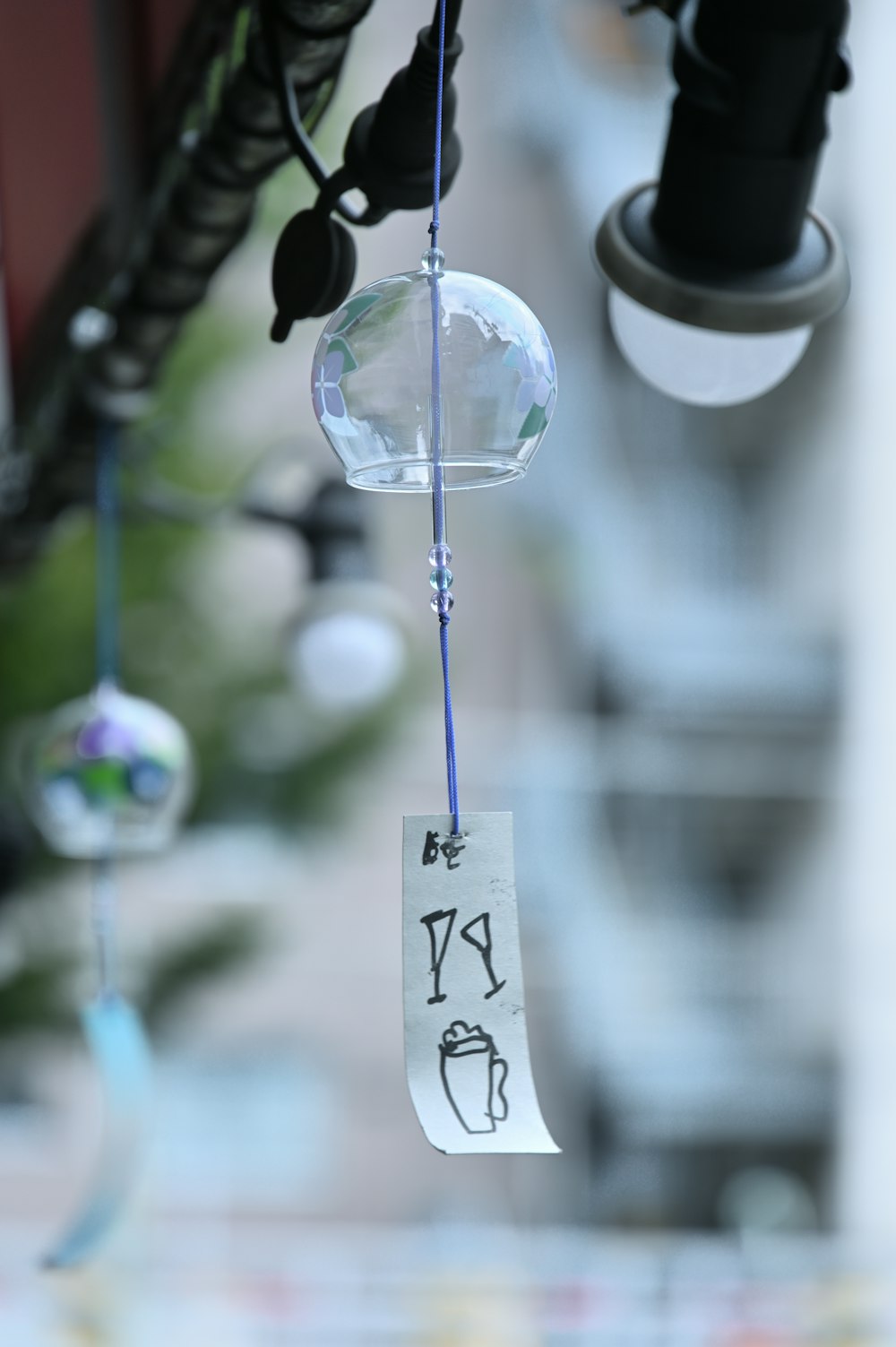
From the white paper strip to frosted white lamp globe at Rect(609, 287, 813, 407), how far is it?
56 cm

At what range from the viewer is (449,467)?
0.93 m

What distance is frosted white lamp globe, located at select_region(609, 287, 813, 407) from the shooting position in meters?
1.31

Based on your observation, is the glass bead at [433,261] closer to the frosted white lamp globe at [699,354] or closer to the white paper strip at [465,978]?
the white paper strip at [465,978]

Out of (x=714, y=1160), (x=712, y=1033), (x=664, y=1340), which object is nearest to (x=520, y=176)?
(x=712, y=1033)

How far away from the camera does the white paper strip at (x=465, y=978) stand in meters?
0.84

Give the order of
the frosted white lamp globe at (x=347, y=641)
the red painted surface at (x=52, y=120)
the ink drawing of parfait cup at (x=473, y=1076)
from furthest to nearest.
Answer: the frosted white lamp globe at (x=347, y=641) < the red painted surface at (x=52, y=120) < the ink drawing of parfait cup at (x=473, y=1076)

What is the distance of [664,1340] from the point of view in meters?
3.29

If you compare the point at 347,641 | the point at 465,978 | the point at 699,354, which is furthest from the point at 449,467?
the point at 347,641

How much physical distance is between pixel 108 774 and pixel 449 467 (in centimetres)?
157

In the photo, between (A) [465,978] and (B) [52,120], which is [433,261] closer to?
(A) [465,978]

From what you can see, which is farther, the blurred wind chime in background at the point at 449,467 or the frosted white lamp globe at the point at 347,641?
the frosted white lamp globe at the point at 347,641

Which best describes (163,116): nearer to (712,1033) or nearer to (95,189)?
(95,189)

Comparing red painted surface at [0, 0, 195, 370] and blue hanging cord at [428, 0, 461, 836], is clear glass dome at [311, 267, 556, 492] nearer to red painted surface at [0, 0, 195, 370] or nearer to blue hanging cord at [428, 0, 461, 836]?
blue hanging cord at [428, 0, 461, 836]

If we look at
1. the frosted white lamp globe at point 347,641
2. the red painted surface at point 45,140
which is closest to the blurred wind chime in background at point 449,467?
the red painted surface at point 45,140
